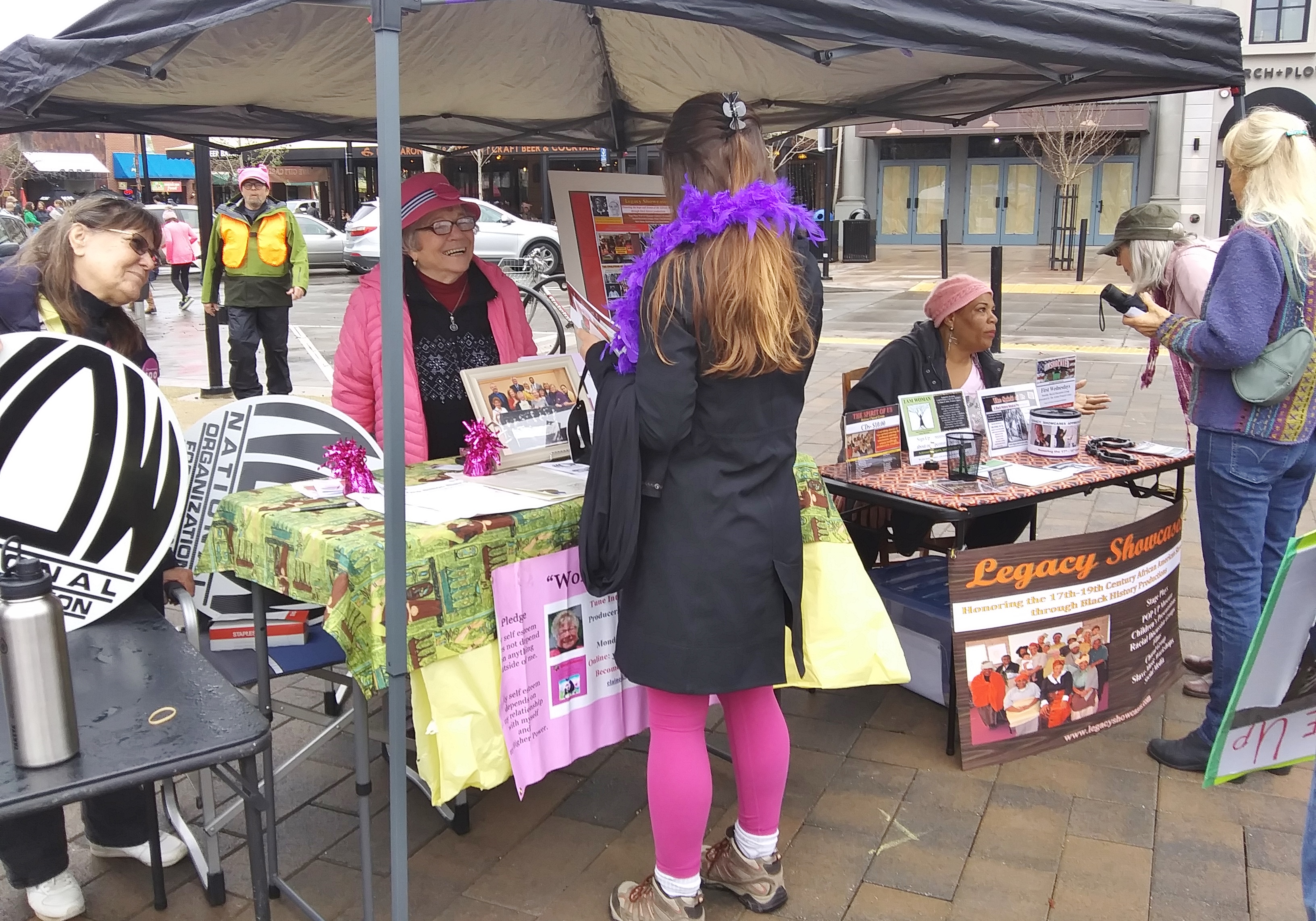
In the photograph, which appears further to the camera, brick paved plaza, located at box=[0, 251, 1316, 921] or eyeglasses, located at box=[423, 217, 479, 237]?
eyeglasses, located at box=[423, 217, 479, 237]

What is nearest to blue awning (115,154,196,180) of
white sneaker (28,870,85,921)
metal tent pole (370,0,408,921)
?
white sneaker (28,870,85,921)

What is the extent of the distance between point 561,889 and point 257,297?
6359 mm

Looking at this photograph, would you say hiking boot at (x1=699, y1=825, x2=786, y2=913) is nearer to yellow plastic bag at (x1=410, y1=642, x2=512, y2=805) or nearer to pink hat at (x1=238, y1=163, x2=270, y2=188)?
yellow plastic bag at (x1=410, y1=642, x2=512, y2=805)

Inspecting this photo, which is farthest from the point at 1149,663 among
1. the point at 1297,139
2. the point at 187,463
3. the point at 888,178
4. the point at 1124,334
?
the point at 888,178

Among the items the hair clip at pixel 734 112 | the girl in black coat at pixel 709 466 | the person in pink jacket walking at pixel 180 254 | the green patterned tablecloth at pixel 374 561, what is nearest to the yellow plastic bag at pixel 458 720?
the green patterned tablecloth at pixel 374 561

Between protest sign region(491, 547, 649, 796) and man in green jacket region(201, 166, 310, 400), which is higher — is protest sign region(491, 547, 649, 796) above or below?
below

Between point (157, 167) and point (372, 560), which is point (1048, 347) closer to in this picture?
point (372, 560)

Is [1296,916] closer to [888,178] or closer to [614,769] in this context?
[614,769]

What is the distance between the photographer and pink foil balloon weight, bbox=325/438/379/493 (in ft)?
8.63

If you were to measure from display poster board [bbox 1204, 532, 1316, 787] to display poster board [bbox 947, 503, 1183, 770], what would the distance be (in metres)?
1.23

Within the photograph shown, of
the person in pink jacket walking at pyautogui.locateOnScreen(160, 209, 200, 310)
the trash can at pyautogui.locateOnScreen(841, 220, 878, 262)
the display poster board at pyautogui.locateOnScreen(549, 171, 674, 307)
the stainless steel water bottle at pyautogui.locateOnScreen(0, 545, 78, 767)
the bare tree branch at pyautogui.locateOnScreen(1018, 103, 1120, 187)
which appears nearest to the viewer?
the stainless steel water bottle at pyautogui.locateOnScreen(0, 545, 78, 767)

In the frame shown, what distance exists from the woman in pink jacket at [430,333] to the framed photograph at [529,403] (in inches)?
9.7

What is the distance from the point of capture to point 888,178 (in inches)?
1110

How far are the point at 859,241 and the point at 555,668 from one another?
21.8 metres
